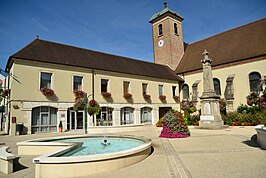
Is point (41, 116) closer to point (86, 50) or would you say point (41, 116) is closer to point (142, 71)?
point (86, 50)

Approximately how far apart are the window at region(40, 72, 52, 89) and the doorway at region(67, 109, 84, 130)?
2.82 meters

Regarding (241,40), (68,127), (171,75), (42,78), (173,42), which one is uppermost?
(173,42)

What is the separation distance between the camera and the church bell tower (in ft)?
90.9

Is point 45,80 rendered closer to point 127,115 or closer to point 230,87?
point 127,115

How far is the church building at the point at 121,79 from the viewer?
14.4 metres

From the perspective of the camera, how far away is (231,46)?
72.9 feet

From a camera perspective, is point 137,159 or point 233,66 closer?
point 137,159

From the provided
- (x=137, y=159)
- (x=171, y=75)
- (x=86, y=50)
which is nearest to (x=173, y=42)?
(x=171, y=75)

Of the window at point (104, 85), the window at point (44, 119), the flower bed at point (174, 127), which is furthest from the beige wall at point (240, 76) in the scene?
the window at point (44, 119)

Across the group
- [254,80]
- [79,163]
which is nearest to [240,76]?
[254,80]

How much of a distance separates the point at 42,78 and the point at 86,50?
257 inches

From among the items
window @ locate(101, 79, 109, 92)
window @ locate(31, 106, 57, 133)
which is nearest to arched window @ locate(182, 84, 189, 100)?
window @ locate(101, 79, 109, 92)

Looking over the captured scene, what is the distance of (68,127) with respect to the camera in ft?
53.2

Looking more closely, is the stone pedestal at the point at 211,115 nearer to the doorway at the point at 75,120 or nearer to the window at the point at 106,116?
the window at the point at 106,116
